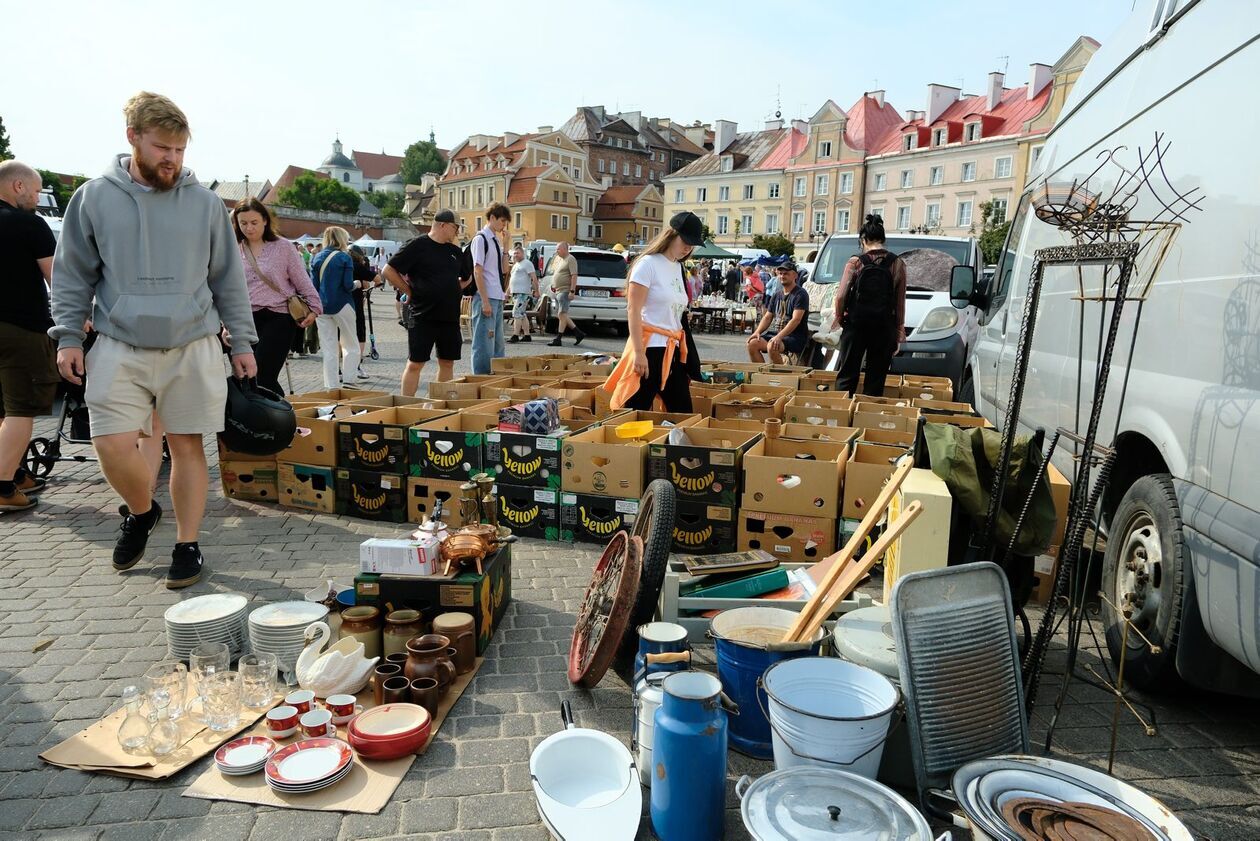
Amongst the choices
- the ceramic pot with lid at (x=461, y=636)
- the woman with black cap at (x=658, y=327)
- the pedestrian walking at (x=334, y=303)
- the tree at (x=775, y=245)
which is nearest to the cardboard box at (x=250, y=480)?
the woman with black cap at (x=658, y=327)

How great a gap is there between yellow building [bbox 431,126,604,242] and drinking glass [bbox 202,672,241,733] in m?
74.1

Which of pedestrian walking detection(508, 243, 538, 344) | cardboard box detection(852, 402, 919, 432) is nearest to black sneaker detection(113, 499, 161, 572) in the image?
cardboard box detection(852, 402, 919, 432)

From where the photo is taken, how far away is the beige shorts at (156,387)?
3.76 metres

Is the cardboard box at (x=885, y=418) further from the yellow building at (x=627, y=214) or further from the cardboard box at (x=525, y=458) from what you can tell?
the yellow building at (x=627, y=214)

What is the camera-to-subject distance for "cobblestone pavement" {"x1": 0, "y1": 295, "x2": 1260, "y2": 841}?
2471 millimetres

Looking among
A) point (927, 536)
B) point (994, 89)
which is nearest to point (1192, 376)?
point (927, 536)

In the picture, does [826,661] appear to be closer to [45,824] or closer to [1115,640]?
[1115,640]

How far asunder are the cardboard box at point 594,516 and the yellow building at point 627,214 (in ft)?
267

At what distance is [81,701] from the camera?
3.06 metres

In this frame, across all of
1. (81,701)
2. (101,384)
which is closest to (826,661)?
(81,701)

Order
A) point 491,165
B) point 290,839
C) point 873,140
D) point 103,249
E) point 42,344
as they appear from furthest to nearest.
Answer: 1. point 491,165
2. point 873,140
3. point 42,344
4. point 103,249
5. point 290,839

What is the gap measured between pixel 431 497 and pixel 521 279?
12665 mm

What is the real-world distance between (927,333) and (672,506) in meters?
7.39

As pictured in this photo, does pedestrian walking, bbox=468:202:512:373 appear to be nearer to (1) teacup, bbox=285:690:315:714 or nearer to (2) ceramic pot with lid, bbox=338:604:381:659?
(2) ceramic pot with lid, bbox=338:604:381:659
